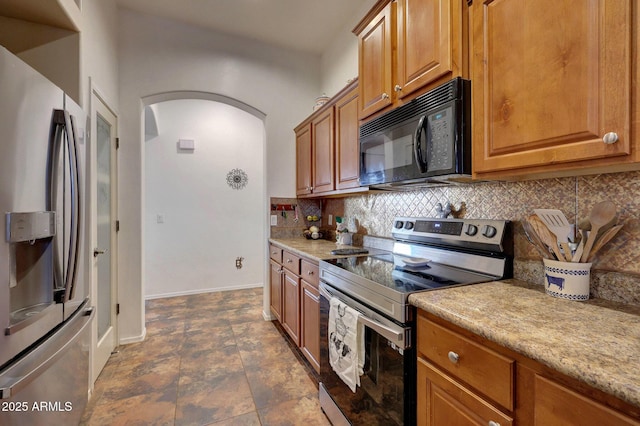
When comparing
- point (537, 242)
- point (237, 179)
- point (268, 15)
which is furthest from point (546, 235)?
point (237, 179)

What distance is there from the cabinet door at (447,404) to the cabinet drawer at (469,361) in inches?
1.2

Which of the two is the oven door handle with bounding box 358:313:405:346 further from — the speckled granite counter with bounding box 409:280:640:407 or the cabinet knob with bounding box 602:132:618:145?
the cabinet knob with bounding box 602:132:618:145

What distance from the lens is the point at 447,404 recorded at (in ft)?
3.05

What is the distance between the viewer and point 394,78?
1.59m

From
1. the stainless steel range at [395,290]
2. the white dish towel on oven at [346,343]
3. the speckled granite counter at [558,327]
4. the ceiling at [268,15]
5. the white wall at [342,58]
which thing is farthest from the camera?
the white wall at [342,58]

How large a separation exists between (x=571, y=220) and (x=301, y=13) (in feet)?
9.01

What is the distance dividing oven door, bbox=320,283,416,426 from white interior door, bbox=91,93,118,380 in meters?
1.72

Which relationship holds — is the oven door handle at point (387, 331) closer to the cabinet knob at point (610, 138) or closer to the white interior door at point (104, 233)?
the cabinet knob at point (610, 138)

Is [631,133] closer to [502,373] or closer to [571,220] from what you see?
[571,220]

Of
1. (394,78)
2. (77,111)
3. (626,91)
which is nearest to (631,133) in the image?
(626,91)

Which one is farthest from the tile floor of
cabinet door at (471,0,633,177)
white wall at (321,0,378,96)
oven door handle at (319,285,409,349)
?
white wall at (321,0,378,96)

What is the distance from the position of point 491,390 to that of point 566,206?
0.81 meters

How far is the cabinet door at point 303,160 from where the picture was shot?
2.94 m

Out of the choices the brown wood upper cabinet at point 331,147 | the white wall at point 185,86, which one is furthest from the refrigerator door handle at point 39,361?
the brown wood upper cabinet at point 331,147
